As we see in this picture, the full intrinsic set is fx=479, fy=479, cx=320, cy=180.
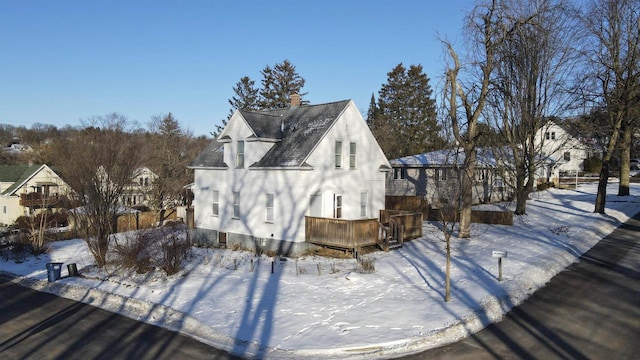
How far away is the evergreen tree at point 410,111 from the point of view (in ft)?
209

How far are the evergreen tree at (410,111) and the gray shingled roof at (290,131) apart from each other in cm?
3448

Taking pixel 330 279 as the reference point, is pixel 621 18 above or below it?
above

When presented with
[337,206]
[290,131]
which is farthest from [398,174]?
[337,206]

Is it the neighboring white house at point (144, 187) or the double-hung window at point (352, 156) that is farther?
the neighboring white house at point (144, 187)

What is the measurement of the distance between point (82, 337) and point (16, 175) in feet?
181

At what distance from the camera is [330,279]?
706 inches

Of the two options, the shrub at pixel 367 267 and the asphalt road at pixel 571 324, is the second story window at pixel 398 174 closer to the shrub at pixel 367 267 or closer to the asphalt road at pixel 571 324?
the shrub at pixel 367 267

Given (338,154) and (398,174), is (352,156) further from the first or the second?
(398,174)

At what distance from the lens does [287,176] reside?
2492 centimetres

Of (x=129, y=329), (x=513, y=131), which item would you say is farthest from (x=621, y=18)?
(x=129, y=329)

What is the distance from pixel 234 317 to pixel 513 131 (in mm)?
24088

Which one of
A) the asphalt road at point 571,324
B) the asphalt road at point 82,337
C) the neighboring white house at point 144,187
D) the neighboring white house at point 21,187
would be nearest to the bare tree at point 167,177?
the neighboring white house at point 144,187

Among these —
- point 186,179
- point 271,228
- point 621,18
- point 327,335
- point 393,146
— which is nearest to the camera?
point 327,335

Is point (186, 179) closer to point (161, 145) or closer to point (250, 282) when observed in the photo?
point (161, 145)
